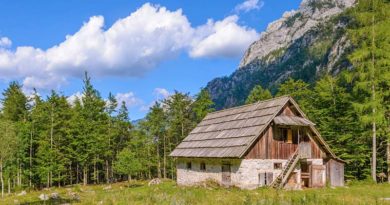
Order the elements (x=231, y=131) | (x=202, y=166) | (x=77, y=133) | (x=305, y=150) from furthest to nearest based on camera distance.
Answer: (x=77, y=133) < (x=202, y=166) < (x=231, y=131) < (x=305, y=150)

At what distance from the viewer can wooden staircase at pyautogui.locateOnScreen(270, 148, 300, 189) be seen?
109ft

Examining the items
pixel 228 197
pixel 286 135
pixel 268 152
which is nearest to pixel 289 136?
pixel 286 135

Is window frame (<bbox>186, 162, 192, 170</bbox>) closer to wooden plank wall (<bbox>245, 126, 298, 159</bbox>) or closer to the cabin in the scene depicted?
the cabin

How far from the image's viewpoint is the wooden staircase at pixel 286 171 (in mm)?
33344

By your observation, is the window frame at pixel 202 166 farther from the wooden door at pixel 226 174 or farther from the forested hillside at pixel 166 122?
the forested hillside at pixel 166 122

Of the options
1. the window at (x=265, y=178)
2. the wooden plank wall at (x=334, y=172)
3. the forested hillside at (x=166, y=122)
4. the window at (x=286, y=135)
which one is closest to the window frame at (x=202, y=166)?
the window at (x=265, y=178)

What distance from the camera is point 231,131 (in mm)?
37625

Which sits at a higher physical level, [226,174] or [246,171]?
[246,171]

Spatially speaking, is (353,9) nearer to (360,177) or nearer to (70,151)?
(360,177)

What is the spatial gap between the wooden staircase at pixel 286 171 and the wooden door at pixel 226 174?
3.62 meters

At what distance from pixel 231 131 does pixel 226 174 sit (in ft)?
14.3

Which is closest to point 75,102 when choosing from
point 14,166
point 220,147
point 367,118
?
point 14,166

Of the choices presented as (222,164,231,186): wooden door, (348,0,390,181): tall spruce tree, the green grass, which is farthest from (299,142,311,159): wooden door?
the green grass

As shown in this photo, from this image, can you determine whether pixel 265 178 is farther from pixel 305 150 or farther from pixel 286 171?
pixel 305 150
